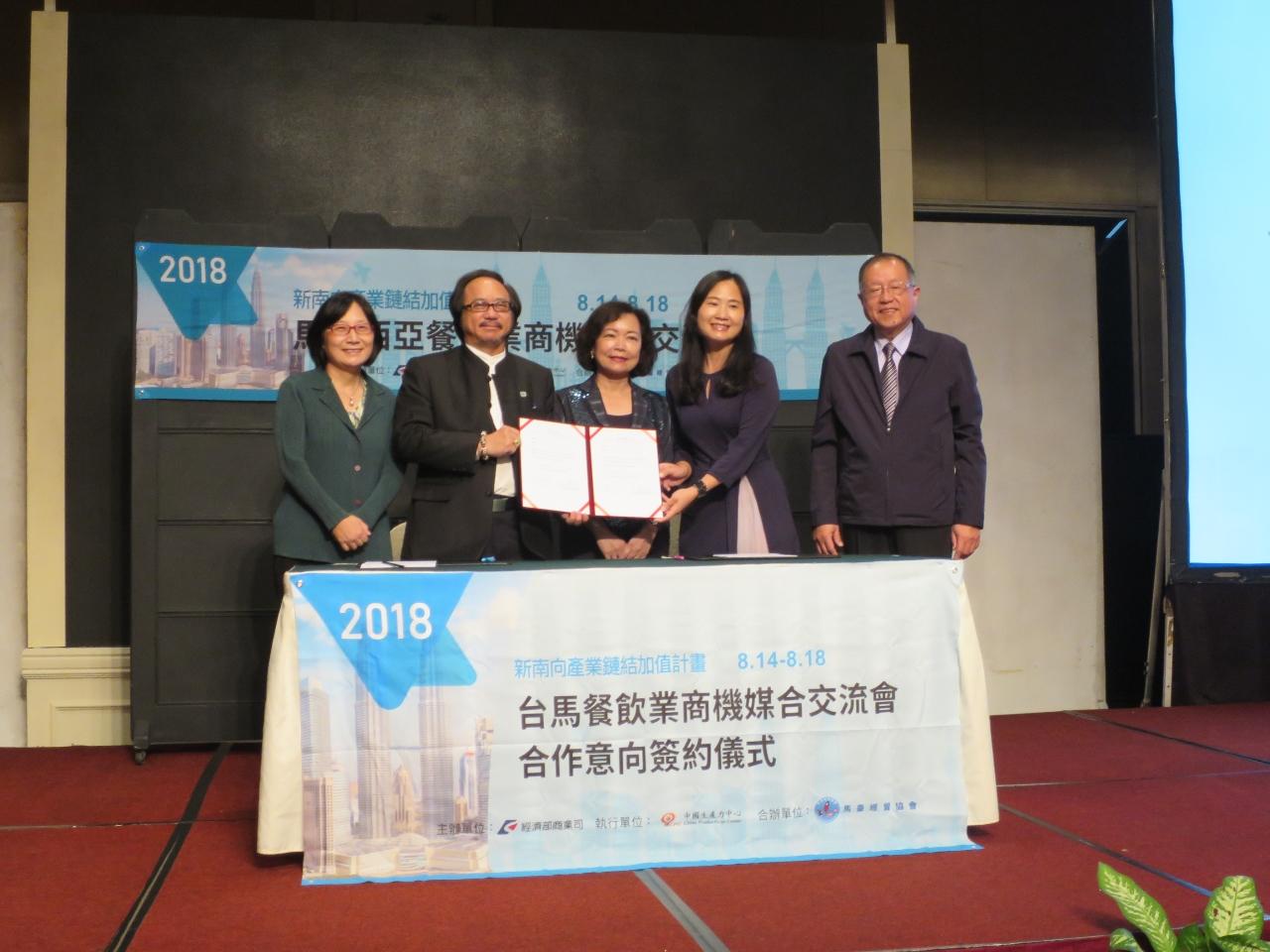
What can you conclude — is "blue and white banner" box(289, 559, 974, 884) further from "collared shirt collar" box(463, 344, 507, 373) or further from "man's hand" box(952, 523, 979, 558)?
"collared shirt collar" box(463, 344, 507, 373)

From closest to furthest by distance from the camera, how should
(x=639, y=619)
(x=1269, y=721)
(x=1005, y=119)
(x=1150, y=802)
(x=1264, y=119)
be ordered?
(x=639, y=619)
(x=1150, y=802)
(x=1264, y=119)
(x=1269, y=721)
(x=1005, y=119)

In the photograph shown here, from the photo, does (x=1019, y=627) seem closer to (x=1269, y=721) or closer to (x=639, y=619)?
(x=1269, y=721)

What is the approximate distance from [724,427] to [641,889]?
123 centimetres

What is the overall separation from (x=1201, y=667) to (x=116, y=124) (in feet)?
15.1

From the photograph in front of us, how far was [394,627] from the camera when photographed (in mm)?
2580

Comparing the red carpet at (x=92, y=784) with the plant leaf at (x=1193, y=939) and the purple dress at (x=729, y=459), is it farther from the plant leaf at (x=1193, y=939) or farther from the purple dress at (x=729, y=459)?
the plant leaf at (x=1193, y=939)

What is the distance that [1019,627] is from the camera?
529 centimetres

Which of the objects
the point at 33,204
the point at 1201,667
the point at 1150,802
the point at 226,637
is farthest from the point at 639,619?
the point at 1201,667

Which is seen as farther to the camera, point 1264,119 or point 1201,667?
point 1201,667

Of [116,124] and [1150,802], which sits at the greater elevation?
[116,124]

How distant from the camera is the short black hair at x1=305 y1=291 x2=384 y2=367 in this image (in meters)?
3.29

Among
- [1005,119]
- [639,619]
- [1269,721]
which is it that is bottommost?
[1269,721]

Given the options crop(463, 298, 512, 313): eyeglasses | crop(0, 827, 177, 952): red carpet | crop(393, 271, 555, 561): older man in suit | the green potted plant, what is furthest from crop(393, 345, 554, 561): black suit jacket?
the green potted plant

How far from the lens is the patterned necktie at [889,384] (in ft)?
11.1
